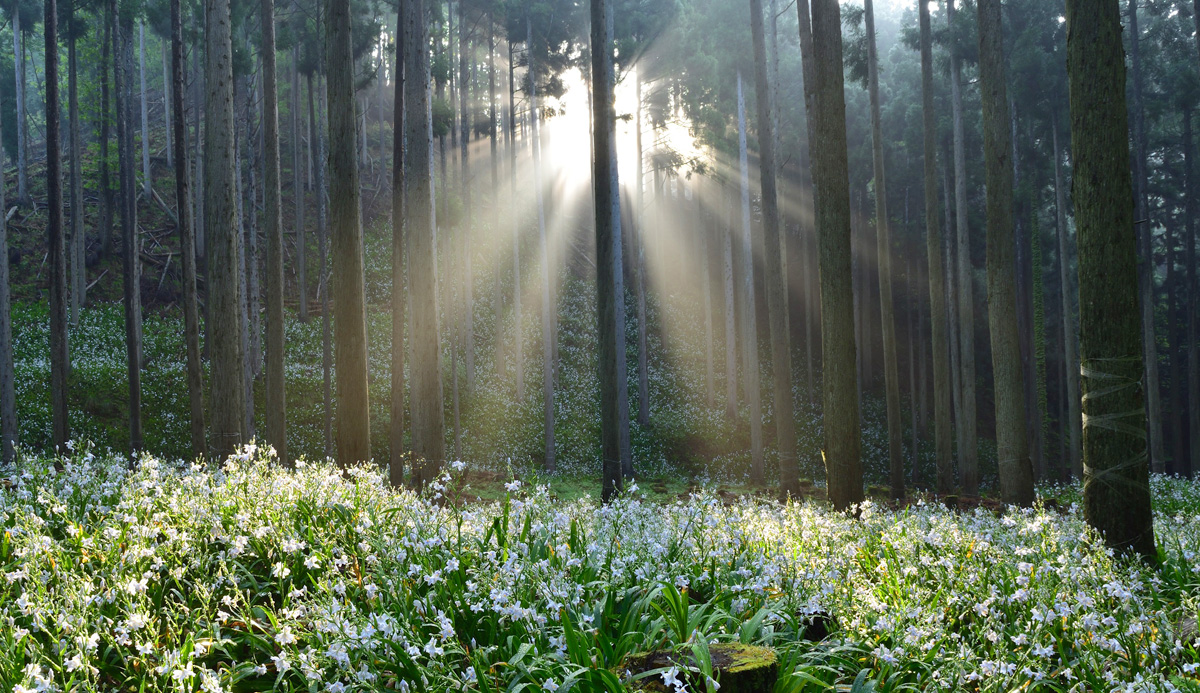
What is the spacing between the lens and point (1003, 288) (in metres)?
10.5

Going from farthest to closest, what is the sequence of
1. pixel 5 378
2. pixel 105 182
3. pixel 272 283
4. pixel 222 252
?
1. pixel 105 182
2. pixel 272 283
3. pixel 5 378
4. pixel 222 252

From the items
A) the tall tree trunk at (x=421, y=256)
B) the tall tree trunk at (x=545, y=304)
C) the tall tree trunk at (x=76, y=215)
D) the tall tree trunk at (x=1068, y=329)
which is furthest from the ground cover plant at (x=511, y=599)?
the tall tree trunk at (x=76, y=215)

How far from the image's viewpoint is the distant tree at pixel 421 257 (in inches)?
461

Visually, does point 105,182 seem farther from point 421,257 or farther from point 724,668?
point 724,668

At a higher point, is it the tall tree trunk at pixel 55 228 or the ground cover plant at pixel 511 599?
the tall tree trunk at pixel 55 228

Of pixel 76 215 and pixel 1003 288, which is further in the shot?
pixel 76 215

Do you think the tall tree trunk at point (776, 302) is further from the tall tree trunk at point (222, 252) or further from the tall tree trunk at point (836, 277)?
the tall tree trunk at point (222, 252)

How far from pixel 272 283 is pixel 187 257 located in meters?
1.54

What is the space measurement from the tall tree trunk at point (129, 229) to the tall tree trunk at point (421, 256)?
5522mm

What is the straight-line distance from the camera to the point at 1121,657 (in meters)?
3.30

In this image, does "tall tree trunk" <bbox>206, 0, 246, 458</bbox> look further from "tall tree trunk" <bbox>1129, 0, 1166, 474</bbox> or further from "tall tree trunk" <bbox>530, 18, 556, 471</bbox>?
"tall tree trunk" <bbox>1129, 0, 1166, 474</bbox>

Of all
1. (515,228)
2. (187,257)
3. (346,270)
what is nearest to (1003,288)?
(346,270)

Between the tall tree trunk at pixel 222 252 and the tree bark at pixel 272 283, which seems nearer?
the tall tree trunk at pixel 222 252

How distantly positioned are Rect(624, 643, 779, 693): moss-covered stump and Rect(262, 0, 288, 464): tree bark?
10.2 metres
